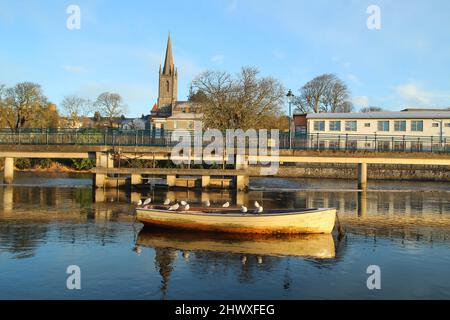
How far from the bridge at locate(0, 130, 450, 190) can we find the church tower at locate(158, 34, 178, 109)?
93.4m

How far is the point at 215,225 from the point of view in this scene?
1683 cm

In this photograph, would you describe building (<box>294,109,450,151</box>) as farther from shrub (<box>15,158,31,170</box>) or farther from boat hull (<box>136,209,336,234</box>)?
shrub (<box>15,158,31,170</box>)

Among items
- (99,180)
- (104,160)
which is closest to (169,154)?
(104,160)

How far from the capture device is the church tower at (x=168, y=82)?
131500 millimetres

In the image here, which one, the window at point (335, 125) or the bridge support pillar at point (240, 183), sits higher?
the window at point (335, 125)

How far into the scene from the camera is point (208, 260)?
1342 cm

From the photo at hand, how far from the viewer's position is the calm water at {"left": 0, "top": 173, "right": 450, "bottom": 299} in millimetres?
10688

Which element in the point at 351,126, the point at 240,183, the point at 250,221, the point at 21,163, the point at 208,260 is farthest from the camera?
the point at 21,163

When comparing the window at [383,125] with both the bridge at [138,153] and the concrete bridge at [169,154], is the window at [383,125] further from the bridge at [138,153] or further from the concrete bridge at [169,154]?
the concrete bridge at [169,154]

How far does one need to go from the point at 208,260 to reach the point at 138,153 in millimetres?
25495

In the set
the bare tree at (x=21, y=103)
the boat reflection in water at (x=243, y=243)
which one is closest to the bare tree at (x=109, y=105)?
the bare tree at (x=21, y=103)

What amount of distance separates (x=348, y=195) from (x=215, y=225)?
20063 mm

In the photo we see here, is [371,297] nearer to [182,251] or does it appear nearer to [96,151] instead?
[182,251]

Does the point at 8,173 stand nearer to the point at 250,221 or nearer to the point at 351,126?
the point at 250,221
